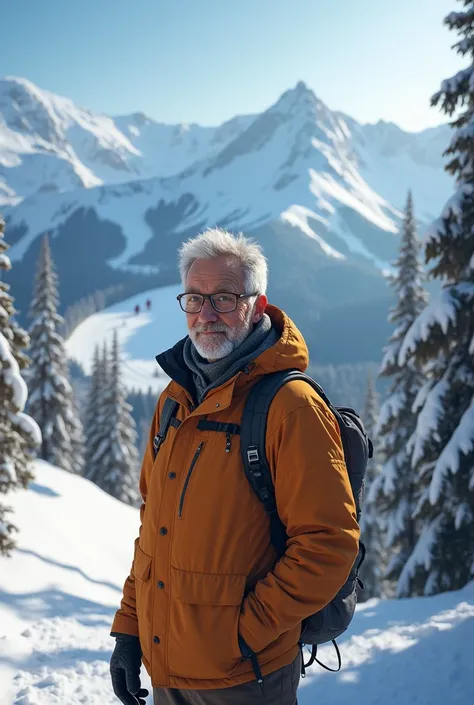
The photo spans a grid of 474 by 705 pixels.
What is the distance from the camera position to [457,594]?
7.95 m

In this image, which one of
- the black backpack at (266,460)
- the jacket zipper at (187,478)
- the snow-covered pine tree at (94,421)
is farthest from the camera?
the snow-covered pine tree at (94,421)

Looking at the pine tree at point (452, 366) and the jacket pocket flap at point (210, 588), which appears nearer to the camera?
the jacket pocket flap at point (210, 588)

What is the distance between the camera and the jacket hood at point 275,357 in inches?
109

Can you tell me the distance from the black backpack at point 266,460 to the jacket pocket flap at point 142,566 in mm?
738

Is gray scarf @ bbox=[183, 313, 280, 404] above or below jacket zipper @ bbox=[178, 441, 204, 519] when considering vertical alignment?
above

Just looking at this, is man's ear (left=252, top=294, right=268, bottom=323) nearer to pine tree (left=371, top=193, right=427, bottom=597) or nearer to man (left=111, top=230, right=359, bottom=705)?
man (left=111, top=230, right=359, bottom=705)

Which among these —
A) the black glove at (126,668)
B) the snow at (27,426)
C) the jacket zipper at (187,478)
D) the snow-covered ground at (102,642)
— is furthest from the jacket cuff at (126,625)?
the snow at (27,426)

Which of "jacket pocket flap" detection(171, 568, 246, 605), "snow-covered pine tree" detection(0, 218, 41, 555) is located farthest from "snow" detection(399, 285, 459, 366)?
"snow-covered pine tree" detection(0, 218, 41, 555)

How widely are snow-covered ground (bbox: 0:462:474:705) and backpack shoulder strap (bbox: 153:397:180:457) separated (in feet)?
12.4

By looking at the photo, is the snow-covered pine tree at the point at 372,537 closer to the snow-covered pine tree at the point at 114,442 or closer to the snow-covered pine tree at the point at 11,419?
the snow-covered pine tree at the point at 114,442

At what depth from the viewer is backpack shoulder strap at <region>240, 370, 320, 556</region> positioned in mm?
2602

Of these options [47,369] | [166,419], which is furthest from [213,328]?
[47,369]

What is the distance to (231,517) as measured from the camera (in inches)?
103

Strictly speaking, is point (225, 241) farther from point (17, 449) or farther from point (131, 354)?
point (131, 354)
